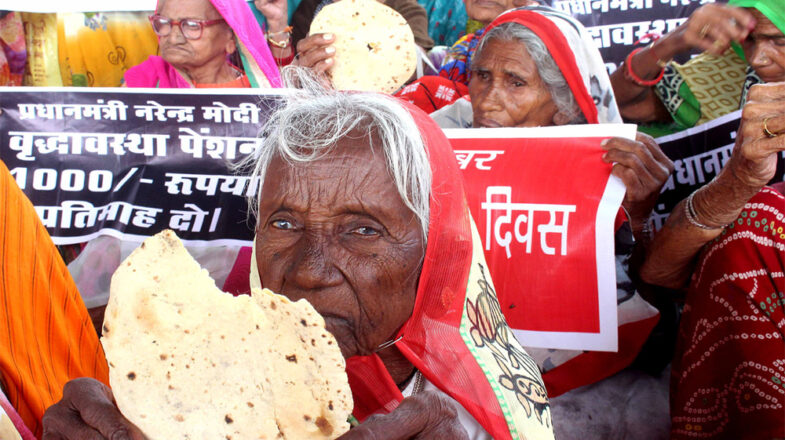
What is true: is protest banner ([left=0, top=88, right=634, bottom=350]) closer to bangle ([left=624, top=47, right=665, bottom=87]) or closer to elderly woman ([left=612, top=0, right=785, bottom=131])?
elderly woman ([left=612, top=0, right=785, bottom=131])

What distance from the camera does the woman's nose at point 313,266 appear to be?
1.81m

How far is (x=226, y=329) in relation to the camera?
137 cm

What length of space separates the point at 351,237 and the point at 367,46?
1646 mm

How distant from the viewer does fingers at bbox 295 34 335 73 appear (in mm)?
3312

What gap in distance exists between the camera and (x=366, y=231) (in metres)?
1.96

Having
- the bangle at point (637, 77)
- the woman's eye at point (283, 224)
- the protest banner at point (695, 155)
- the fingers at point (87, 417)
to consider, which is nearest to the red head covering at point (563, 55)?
the protest banner at point (695, 155)

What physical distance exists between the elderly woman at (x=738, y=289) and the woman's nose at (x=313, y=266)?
1564 mm

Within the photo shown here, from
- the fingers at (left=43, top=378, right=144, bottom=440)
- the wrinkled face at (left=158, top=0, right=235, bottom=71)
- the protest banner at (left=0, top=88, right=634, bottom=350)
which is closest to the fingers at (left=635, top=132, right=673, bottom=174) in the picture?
the protest banner at (left=0, top=88, right=634, bottom=350)

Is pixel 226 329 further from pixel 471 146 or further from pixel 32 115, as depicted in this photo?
pixel 32 115

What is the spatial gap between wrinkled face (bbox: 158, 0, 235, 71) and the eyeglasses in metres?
0.02

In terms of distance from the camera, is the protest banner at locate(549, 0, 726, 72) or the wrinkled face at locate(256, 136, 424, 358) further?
the protest banner at locate(549, 0, 726, 72)

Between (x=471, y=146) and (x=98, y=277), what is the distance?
1.81m

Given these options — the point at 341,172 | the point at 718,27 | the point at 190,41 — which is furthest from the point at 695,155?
the point at 190,41

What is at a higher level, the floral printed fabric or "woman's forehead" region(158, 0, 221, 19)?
"woman's forehead" region(158, 0, 221, 19)
